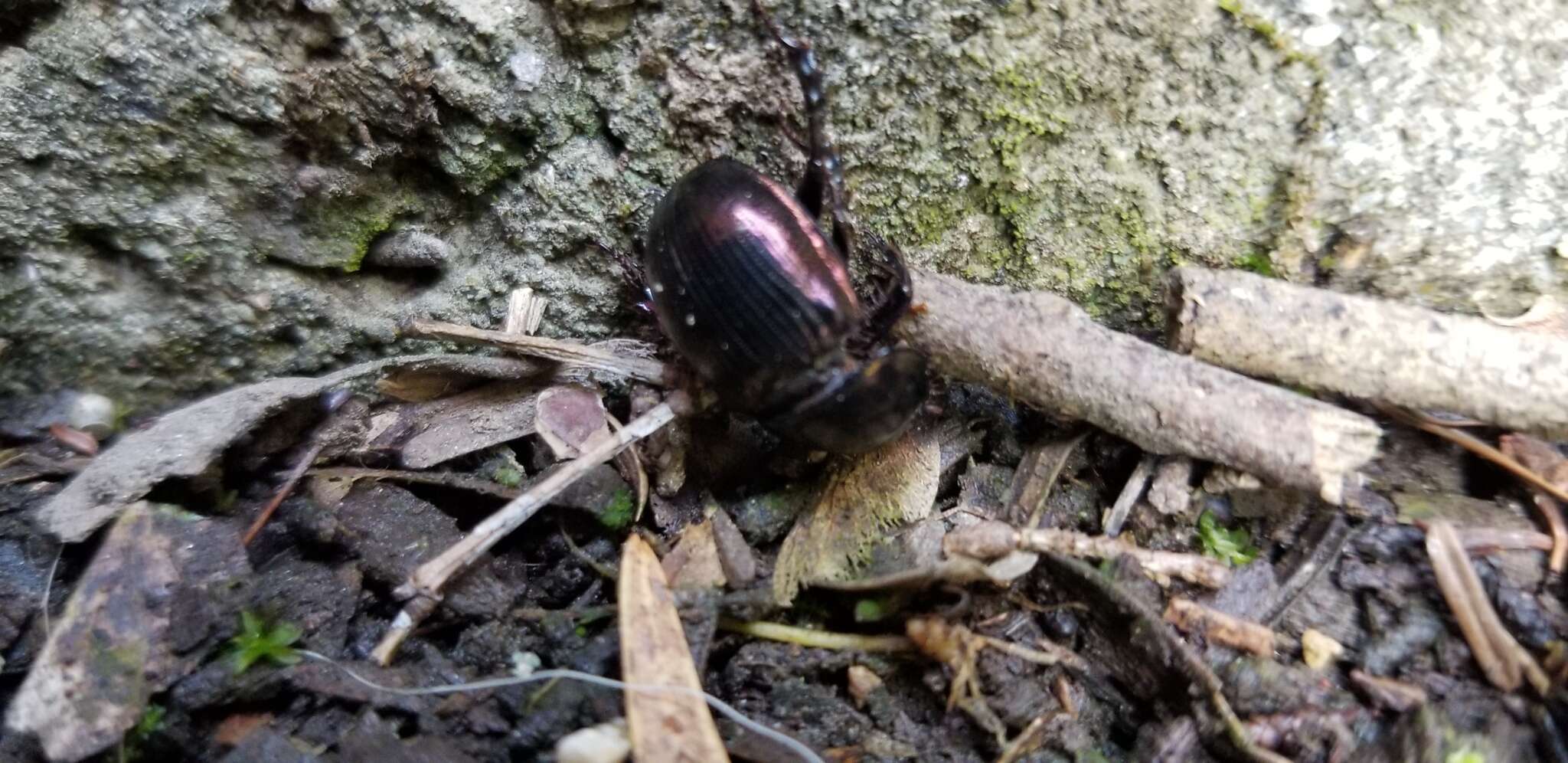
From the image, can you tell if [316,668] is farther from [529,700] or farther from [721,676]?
[721,676]

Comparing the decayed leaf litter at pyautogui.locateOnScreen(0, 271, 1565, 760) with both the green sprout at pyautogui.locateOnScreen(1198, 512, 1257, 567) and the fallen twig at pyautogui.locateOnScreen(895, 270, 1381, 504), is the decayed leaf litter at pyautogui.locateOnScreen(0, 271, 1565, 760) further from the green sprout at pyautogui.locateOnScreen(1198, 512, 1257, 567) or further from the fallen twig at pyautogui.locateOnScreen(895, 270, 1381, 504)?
the fallen twig at pyautogui.locateOnScreen(895, 270, 1381, 504)

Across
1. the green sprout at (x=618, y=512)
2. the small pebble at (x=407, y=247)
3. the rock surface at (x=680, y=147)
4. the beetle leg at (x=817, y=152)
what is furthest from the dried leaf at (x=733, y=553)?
the small pebble at (x=407, y=247)

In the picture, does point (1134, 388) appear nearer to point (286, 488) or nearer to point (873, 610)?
point (873, 610)

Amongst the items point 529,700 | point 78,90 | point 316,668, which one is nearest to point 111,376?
point 78,90

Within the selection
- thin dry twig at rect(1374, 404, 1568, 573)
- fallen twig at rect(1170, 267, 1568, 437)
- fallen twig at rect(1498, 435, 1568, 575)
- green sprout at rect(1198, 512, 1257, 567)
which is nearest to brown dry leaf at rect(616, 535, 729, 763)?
green sprout at rect(1198, 512, 1257, 567)

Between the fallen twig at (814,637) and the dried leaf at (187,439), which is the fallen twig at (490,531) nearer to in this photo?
the dried leaf at (187,439)
